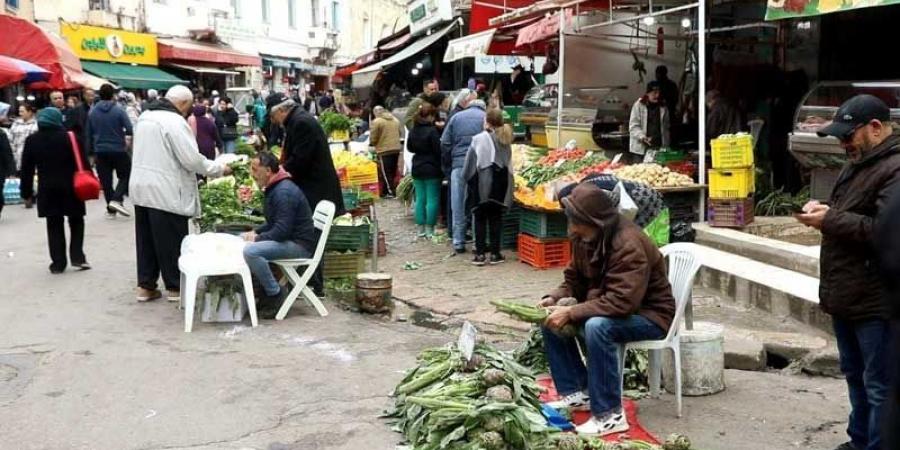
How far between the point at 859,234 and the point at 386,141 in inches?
445

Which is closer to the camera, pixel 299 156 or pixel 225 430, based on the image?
pixel 225 430

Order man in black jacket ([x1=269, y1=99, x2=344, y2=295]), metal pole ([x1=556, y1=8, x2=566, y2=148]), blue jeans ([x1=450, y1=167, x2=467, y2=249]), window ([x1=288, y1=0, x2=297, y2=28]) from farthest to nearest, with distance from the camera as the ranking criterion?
window ([x1=288, y1=0, x2=297, y2=28]), metal pole ([x1=556, y1=8, x2=566, y2=148]), blue jeans ([x1=450, y1=167, x2=467, y2=249]), man in black jacket ([x1=269, y1=99, x2=344, y2=295])

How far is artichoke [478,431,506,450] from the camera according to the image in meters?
4.40

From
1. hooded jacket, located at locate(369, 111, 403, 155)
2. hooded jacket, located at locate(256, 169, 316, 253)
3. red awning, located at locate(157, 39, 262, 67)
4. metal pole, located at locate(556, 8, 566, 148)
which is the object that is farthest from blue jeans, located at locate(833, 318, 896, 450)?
red awning, located at locate(157, 39, 262, 67)

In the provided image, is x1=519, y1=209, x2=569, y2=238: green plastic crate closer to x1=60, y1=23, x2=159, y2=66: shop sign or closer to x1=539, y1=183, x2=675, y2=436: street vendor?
x1=539, y1=183, x2=675, y2=436: street vendor

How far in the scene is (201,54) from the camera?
32062mm

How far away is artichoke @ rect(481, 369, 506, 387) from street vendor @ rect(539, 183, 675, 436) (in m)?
0.42

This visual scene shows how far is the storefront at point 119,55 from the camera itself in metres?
27.2

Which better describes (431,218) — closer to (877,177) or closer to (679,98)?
(679,98)

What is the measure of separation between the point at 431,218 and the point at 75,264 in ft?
14.5

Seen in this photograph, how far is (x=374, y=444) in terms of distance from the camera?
5117 millimetres

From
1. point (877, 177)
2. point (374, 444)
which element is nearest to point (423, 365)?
point (374, 444)

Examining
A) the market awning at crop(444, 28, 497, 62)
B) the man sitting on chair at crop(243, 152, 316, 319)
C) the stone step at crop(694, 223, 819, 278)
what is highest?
the market awning at crop(444, 28, 497, 62)

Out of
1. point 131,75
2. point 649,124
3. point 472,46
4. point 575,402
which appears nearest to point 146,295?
point 575,402
